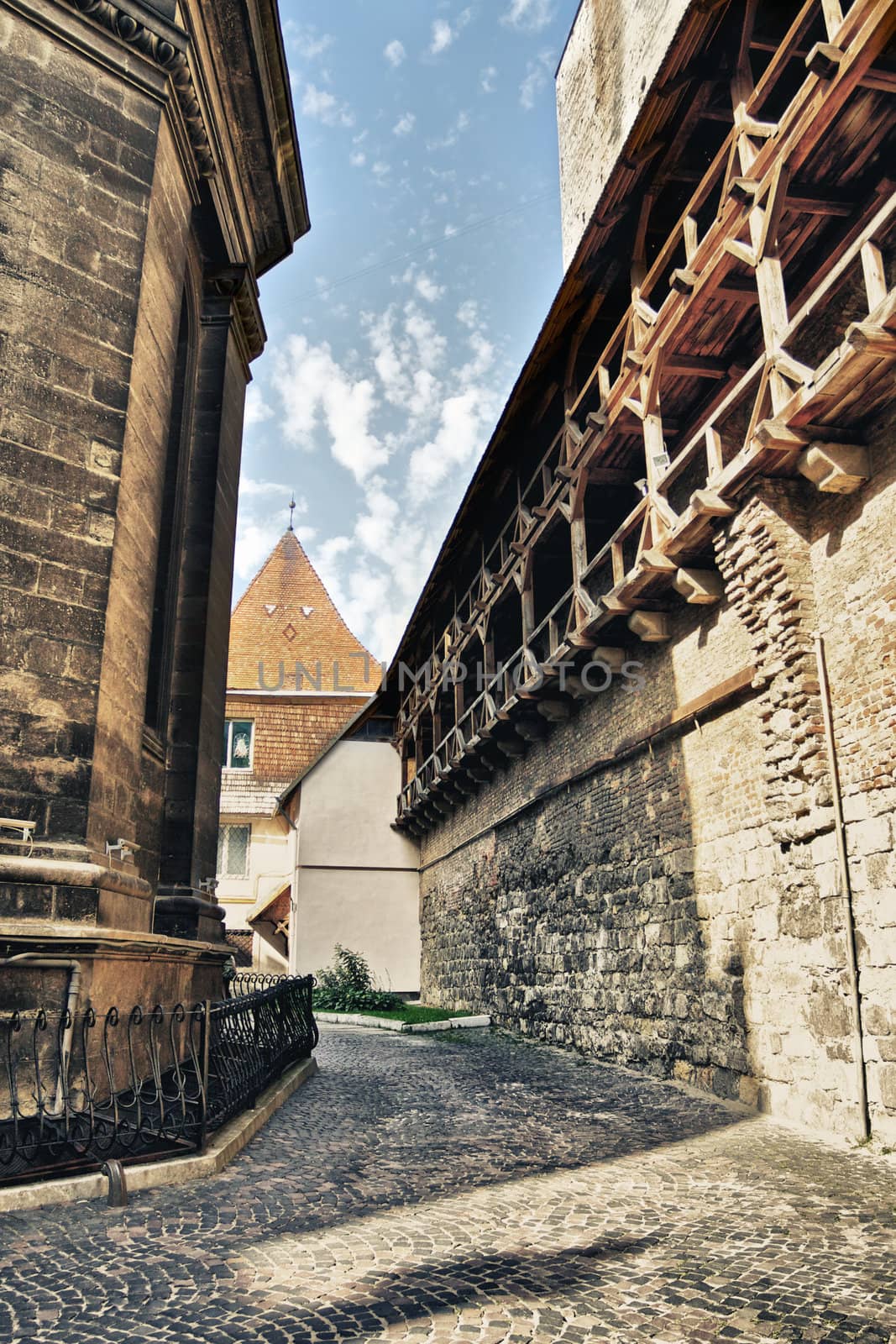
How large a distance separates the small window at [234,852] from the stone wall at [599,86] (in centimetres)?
1565

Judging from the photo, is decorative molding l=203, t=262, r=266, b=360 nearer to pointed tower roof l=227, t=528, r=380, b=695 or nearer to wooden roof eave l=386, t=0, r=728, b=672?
wooden roof eave l=386, t=0, r=728, b=672

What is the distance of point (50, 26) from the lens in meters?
5.85

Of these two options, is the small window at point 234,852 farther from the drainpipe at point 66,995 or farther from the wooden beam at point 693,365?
the drainpipe at point 66,995

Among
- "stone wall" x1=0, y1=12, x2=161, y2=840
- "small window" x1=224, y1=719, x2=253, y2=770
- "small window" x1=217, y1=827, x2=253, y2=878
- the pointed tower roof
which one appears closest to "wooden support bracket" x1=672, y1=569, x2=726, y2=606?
"stone wall" x1=0, y1=12, x2=161, y2=840

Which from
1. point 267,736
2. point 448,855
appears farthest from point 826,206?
point 267,736

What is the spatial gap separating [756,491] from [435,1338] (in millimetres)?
5499

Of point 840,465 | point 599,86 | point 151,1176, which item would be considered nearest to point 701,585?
point 840,465

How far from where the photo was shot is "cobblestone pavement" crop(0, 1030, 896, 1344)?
2723mm

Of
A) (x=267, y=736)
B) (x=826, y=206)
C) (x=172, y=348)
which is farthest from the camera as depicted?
(x=267, y=736)

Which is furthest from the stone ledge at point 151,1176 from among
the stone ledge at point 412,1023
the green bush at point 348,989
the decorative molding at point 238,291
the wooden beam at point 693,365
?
the green bush at point 348,989

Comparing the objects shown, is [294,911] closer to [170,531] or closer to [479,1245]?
[170,531]

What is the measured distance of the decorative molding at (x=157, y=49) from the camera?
611 cm

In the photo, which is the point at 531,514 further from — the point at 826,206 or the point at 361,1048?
the point at 361,1048

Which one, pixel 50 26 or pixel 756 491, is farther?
pixel 756 491
